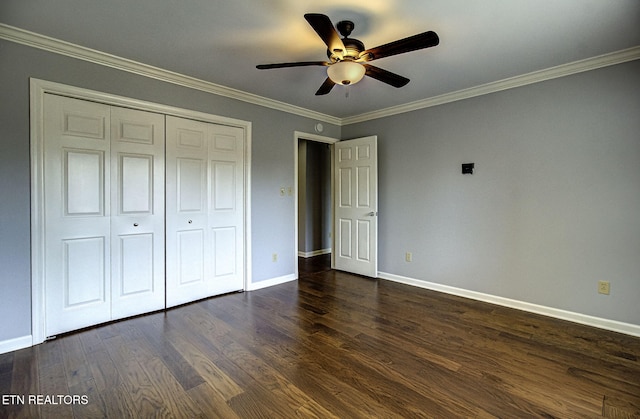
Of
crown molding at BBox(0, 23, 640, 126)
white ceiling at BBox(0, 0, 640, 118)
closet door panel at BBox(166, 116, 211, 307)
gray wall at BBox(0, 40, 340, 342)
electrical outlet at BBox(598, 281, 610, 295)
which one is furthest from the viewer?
closet door panel at BBox(166, 116, 211, 307)

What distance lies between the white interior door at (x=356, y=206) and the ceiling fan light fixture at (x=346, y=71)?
6.76 feet

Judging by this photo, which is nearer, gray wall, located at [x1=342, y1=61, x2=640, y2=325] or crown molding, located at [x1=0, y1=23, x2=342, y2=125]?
crown molding, located at [x1=0, y1=23, x2=342, y2=125]

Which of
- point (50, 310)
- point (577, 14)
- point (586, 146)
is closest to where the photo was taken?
point (577, 14)

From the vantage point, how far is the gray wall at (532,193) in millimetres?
2680

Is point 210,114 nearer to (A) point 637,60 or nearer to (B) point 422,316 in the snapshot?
(B) point 422,316

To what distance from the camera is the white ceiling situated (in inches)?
78.6

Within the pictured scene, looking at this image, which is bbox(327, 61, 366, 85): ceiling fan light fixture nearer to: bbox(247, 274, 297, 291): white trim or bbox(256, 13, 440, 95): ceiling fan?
bbox(256, 13, 440, 95): ceiling fan

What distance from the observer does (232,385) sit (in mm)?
1913

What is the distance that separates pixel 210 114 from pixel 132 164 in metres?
0.98

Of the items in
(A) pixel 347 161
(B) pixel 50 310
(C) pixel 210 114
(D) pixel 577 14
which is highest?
(D) pixel 577 14

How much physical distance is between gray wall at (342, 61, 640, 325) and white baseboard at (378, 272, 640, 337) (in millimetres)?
51

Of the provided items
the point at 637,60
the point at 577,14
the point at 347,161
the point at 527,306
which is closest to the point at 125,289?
the point at 347,161

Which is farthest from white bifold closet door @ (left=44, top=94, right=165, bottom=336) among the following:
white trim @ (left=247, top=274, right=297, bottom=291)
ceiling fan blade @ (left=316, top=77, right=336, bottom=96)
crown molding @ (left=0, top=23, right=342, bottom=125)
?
ceiling fan blade @ (left=316, top=77, right=336, bottom=96)

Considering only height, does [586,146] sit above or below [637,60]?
below
